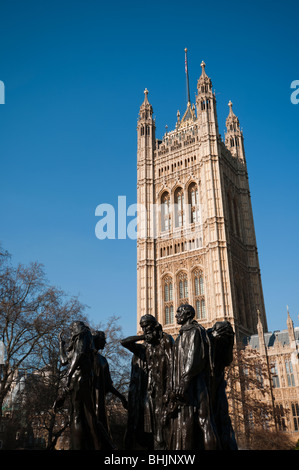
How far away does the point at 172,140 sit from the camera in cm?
4950

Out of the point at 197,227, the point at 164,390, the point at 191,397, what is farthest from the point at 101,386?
the point at 197,227

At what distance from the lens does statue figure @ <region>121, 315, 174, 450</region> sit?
581 centimetres

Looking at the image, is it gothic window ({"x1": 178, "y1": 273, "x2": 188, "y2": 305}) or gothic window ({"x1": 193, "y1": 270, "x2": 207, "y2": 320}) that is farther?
gothic window ({"x1": 178, "y1": 273, "x2": 188, "y2": 305})

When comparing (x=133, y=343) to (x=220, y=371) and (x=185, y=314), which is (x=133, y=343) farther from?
(x=220, y=371)

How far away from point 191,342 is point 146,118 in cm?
4883

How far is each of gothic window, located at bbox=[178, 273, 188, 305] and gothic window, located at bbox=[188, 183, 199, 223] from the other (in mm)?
6122

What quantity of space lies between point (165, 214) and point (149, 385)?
4024 centimetres

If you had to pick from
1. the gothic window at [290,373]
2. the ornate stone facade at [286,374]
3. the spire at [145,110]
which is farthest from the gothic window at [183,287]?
the spire at [145,110]

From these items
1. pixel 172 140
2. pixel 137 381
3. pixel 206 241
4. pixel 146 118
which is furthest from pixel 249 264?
pixel 137 381

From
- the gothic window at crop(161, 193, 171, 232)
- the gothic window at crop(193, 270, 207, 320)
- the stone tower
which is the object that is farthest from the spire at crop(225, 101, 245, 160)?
the gothic window at crop(193, 270, 207, 320)

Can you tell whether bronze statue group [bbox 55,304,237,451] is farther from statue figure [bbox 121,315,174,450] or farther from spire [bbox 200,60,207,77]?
spire [bbox 200,60,207,77]

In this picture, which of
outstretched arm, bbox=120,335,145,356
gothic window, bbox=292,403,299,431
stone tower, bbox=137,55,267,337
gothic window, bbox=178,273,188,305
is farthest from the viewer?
gothic window, bbox=178,273,188,305

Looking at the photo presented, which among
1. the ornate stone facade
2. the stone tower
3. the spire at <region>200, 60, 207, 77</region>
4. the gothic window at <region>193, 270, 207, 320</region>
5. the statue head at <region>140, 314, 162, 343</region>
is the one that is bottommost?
the statue head at <region>140, 314, 162, 343</region>
